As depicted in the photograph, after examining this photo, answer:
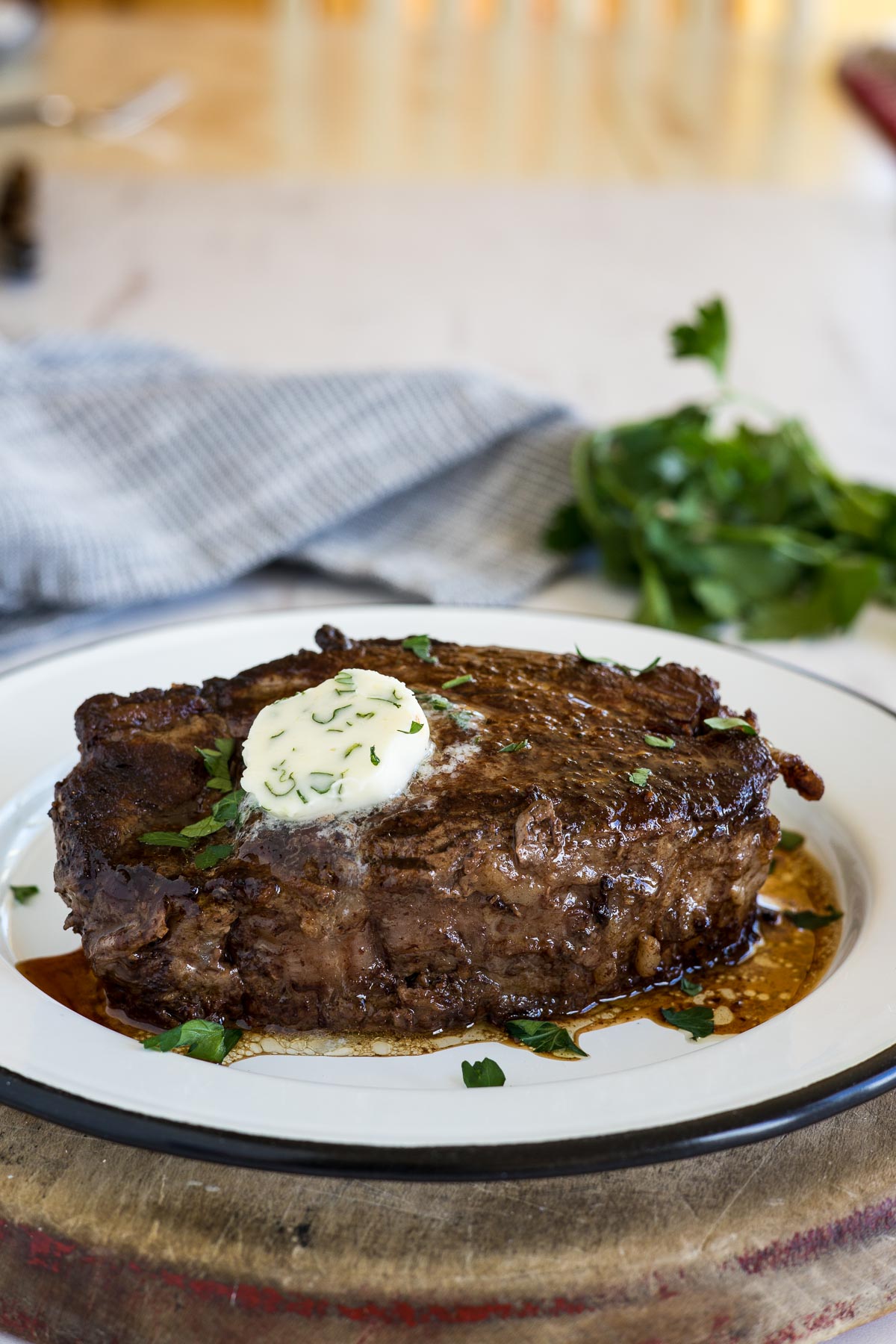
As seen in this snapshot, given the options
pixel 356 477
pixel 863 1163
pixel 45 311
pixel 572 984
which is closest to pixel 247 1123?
pixel 572 984

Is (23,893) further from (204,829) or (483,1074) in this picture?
(483,1074)

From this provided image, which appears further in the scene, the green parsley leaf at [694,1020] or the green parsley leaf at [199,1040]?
the green parsley leaf at [694,1020]

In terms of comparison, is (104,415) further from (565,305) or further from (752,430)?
(565,305)

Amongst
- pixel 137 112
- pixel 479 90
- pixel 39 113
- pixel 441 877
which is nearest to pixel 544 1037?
pixel 441 877

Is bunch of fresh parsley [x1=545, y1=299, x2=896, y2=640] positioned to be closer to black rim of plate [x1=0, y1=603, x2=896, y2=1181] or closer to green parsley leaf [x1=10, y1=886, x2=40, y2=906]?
green parsley leaf [x1=10, y1=886, x2=40, y2=906]

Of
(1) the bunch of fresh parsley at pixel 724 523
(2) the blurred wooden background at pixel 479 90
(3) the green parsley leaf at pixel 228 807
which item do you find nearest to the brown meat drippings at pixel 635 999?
(3) the green parsley leaf at pixel 228 807

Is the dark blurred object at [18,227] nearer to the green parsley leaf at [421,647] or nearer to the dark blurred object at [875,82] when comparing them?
the green parsley leaf at [421,647]
